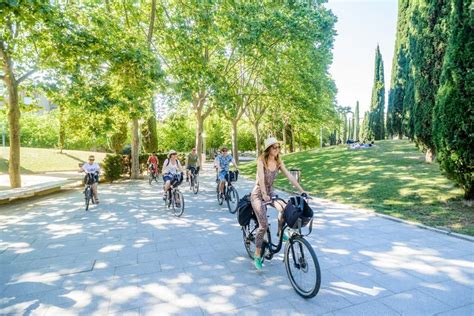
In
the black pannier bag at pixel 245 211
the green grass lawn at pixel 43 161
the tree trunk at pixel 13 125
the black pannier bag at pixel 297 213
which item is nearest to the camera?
the black pannier bag at pixel 297 213

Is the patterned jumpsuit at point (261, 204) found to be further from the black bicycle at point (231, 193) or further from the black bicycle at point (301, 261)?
the black bicycle at point (231, 193)

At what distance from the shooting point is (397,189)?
1011 cm

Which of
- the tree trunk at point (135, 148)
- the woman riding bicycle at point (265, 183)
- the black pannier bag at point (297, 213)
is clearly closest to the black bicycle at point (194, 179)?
the tree trunk at point (135, 148)

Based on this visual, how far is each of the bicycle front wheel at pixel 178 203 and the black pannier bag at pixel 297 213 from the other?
206 inches

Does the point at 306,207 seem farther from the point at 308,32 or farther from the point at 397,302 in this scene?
the point at 308,32

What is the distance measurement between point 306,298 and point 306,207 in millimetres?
1104

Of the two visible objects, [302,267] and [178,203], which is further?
[178,203]

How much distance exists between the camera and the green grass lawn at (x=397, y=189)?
719 cm

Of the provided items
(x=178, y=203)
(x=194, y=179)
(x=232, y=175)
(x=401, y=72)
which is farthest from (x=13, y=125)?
(x=401, y=72)

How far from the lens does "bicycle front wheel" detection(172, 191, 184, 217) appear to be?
27.8 feet

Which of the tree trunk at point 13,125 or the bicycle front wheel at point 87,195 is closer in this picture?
the bicycle front wheel at point 87,195

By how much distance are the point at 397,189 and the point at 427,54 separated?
498 cm

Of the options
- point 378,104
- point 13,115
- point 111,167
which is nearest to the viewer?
point 13,115

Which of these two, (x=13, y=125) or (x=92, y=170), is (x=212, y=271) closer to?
(x=92, y=170)
